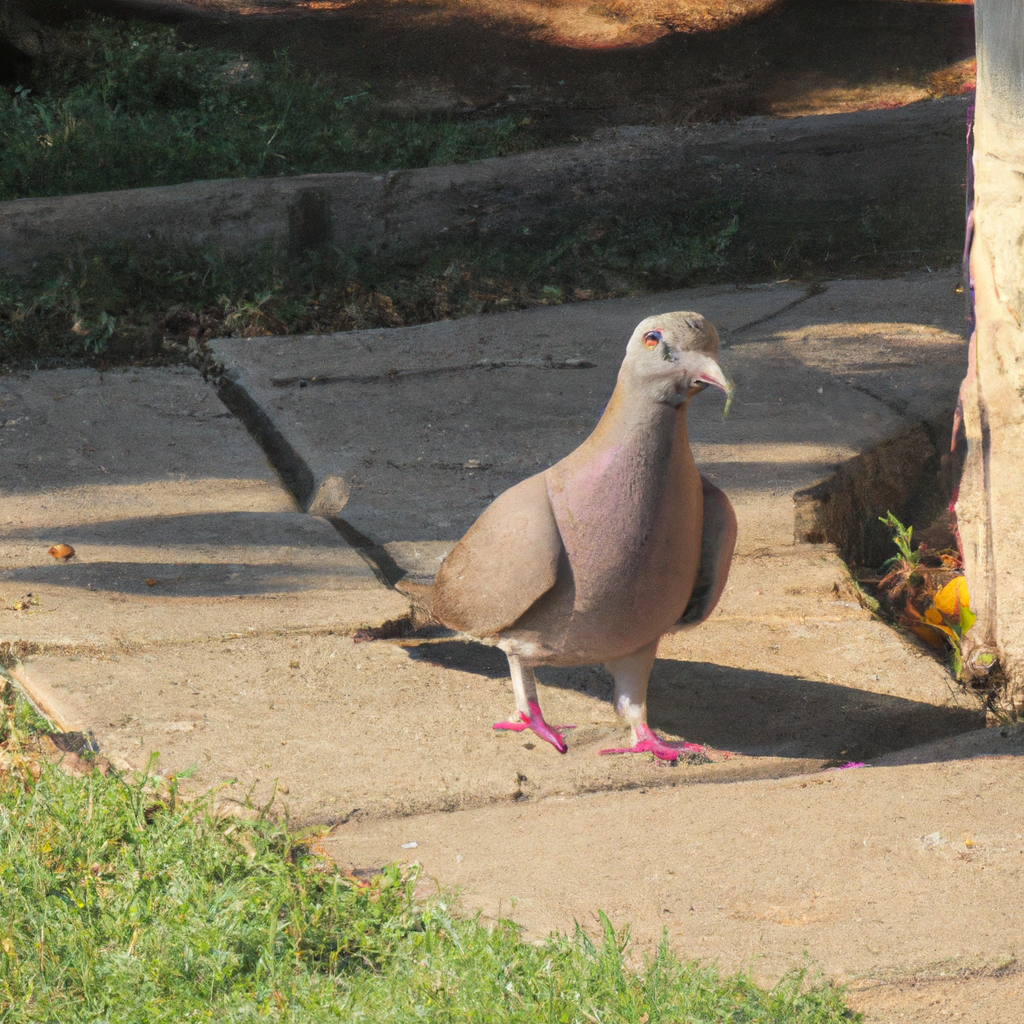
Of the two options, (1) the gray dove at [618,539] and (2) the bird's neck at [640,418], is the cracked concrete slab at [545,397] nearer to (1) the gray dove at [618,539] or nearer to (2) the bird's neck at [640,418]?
(1) the gray dove at [618,539]

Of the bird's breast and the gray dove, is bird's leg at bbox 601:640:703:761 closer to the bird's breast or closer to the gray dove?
the gray dove

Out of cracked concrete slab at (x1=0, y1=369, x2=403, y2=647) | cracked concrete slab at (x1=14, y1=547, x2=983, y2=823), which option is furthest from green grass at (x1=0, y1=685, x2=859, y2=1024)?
cracked concrete slab at (x1=0, y1=369, x2=403, y2=647)

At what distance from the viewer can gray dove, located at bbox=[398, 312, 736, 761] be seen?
8.59ft

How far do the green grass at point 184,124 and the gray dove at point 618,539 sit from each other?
509 cm

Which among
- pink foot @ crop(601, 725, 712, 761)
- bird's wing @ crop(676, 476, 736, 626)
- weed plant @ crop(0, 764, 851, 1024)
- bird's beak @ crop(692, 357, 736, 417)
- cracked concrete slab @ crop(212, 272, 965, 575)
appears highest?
bird's beak @ crop(692, 357, 736, 417)

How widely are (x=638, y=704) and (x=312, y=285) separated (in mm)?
4093

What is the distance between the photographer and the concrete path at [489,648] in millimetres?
2389

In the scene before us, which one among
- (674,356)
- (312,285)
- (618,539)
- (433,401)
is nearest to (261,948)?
(618,539)

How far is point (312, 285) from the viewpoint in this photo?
254 inches

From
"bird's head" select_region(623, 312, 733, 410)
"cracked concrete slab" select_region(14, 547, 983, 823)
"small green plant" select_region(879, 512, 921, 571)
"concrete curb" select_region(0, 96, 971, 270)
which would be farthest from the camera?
"concrete curb" select_region(0, 96, 971, 270)

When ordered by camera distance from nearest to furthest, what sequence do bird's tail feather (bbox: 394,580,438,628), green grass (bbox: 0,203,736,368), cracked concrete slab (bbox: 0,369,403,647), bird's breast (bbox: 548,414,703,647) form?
1. bird's breast (bbox: 548,414,703,647)
2. bird's tail feather (bbox: 394,580,438,628)
3. cracked concrete slab (bbox: 0,369,403,647)
4. green grass (bbox: 0,203,736,368)

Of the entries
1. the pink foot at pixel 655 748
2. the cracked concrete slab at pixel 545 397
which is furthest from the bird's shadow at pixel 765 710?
the cracked concrete slab at pixel 545 397

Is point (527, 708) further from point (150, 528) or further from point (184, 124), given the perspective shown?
point (184, 124)

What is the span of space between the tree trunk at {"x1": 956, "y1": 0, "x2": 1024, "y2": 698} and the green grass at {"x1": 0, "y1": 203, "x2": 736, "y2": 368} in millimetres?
3528
